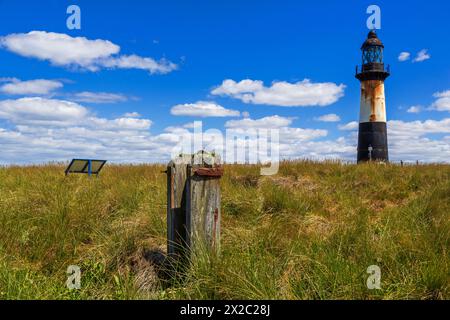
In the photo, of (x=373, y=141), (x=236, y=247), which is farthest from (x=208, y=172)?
(x=373, y=141)

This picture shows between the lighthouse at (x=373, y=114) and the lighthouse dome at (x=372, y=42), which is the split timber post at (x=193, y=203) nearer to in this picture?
the lighthouse at (x=373, y=114)

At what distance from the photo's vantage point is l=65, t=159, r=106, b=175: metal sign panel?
35.6ft

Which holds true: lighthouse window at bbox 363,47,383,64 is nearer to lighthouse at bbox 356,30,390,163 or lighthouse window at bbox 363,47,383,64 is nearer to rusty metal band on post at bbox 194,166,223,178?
lighthouse at bbox 356,30,390,163

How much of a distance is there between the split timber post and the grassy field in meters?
0.25

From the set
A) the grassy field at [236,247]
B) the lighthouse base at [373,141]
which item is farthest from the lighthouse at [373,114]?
the grassy field at [236,247]

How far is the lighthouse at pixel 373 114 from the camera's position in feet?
63.9

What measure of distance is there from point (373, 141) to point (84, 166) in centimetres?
1452

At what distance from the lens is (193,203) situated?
3.65m

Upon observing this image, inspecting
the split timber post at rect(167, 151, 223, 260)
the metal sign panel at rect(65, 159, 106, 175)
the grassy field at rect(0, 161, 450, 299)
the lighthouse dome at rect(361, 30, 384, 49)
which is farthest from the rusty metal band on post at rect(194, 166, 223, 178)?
the lighthouse dome at rect(361, 30, 384, 49)

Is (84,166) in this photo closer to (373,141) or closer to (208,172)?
(208,172)
